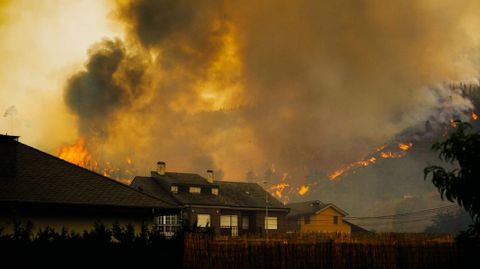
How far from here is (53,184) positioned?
77.2 ft

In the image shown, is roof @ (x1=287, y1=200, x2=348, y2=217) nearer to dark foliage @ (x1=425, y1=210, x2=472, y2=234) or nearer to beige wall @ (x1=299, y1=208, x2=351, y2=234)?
beige wall @ (x1=299, y1=208, x2=351, y2=234)

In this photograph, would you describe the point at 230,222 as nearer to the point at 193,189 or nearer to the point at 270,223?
the point at 270,223

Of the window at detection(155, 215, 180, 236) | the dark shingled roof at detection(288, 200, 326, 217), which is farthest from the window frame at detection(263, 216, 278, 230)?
the window at detection(155, 215, 180, 236)

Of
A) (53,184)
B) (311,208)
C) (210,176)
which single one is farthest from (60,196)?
(311,208)

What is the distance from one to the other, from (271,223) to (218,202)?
31.4 ft

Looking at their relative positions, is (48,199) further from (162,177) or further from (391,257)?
(162,177)

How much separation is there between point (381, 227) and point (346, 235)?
153356 millimetres

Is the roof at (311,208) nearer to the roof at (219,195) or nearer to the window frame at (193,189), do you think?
the roof at (219,195)

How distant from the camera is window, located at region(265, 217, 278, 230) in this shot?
75869mm

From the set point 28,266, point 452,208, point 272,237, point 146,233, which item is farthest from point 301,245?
point 452,208

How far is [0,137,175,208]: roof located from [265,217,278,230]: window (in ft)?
171

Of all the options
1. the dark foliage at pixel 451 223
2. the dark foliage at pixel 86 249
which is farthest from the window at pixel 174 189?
the dark foliage at pixel 86 249

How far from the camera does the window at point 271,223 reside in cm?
7587

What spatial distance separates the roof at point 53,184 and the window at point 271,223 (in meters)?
52.2
